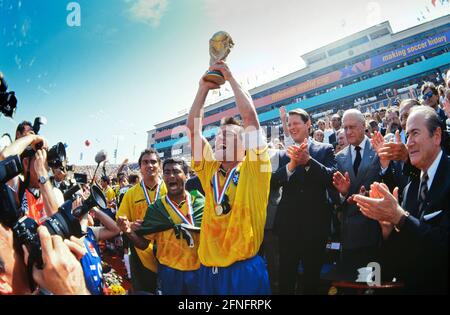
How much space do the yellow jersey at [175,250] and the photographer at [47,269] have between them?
1.57 meters

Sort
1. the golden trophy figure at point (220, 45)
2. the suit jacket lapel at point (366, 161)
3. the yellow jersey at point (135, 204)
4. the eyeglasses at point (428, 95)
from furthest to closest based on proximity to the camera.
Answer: the eyeglasses at point (428, 95)
the yellow jersey at point (135, 204)
the suit jacket lapel at point (366, 161)
the golden trophy figure at point (220, 45)

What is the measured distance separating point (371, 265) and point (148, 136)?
6953cm

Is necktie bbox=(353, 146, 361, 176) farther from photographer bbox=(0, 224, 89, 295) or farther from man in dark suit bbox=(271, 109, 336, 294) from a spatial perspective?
photographer bbox=(0, 224, 89, 295)

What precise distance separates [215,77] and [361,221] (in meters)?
2.16

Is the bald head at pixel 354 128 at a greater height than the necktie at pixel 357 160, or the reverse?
the bald head at pixel 354 128

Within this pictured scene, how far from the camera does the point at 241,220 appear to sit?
2264 millimetres

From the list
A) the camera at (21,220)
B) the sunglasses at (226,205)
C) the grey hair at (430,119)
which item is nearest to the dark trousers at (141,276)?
the sunglasses at (226,205)

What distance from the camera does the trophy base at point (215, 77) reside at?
93.9 inches

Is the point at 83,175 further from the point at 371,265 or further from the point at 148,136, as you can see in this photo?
the point at 148,136

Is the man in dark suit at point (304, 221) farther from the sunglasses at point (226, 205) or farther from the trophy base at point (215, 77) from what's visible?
the trophy base at point (215, 77)

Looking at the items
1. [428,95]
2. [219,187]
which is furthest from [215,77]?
[428,95]

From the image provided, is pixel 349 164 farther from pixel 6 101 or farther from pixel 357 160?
pixel 6 101

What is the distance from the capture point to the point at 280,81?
44938 millimetres

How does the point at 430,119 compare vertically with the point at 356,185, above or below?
above
